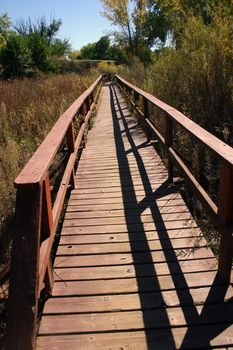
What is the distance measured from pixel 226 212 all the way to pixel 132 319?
0.96m

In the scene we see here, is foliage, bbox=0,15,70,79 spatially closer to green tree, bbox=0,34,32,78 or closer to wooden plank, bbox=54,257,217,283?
green tree, bbox=0,34,32,78

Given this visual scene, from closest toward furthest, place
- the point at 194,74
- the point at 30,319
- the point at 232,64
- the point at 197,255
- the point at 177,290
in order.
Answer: the point at 30,319 < the point at 177,290 < the point at 197,255 < the point at 232,64 < the point at 194,74

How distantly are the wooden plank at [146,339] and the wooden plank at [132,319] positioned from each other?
0.04 metres

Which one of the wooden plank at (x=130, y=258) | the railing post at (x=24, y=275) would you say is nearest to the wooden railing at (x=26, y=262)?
the railing post at (x=24, y=275)

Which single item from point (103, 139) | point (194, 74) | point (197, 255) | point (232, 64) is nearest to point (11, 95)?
point (103, 139)

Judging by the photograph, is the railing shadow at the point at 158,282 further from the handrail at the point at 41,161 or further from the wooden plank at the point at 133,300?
the handrail at the point at 41,161

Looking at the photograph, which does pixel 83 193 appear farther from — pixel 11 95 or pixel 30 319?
pixel 11 95

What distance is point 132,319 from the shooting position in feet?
7.92

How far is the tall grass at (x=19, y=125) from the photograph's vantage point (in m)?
4.67

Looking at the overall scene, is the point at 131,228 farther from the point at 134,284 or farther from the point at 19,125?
the point at 19,125

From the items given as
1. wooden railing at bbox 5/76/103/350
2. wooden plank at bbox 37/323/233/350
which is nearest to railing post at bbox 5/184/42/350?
wooden railing at bbox 5/76/103/350

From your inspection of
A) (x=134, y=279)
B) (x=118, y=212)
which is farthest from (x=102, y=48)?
(x=134, y=279)

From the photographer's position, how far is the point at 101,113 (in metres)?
12.3

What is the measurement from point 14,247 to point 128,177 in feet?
Result: 11.5
